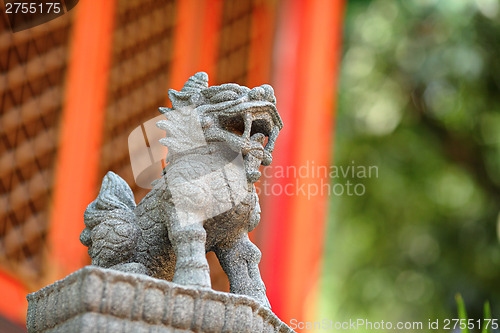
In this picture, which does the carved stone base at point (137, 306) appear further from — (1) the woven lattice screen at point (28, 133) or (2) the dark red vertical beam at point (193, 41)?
(2) the dark red vertical beam at point (193, 41)

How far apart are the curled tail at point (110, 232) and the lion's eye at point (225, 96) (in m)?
0.31

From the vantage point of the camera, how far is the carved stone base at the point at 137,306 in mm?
1193

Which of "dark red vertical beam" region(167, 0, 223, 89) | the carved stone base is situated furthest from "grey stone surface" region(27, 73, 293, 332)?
"dark red vertical beam" region(167, 0, 223, 89)

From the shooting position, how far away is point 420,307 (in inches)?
213

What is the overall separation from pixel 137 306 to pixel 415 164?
15.6 ft

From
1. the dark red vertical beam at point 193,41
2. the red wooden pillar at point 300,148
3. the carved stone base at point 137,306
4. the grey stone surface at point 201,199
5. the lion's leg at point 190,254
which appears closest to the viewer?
the carved stone base at point 137,306

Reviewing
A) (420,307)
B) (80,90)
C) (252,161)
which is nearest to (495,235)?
(420,307)

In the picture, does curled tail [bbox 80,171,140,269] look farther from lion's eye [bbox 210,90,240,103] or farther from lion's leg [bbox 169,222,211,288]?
lion's eye [bbox 210,90,240,103]

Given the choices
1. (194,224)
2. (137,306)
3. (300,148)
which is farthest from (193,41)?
(137,306)

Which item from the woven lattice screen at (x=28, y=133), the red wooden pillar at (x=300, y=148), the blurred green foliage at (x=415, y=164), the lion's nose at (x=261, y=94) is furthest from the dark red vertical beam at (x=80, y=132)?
the blurred green foliage at (x=415, y=164)

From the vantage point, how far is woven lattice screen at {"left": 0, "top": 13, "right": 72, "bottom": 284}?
2820mm

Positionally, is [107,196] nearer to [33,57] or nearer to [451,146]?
[33,57]

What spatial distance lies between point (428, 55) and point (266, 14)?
4.79ft

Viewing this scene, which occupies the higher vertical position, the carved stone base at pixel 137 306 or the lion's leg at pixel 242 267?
the lion's leg at pixel 242 267
